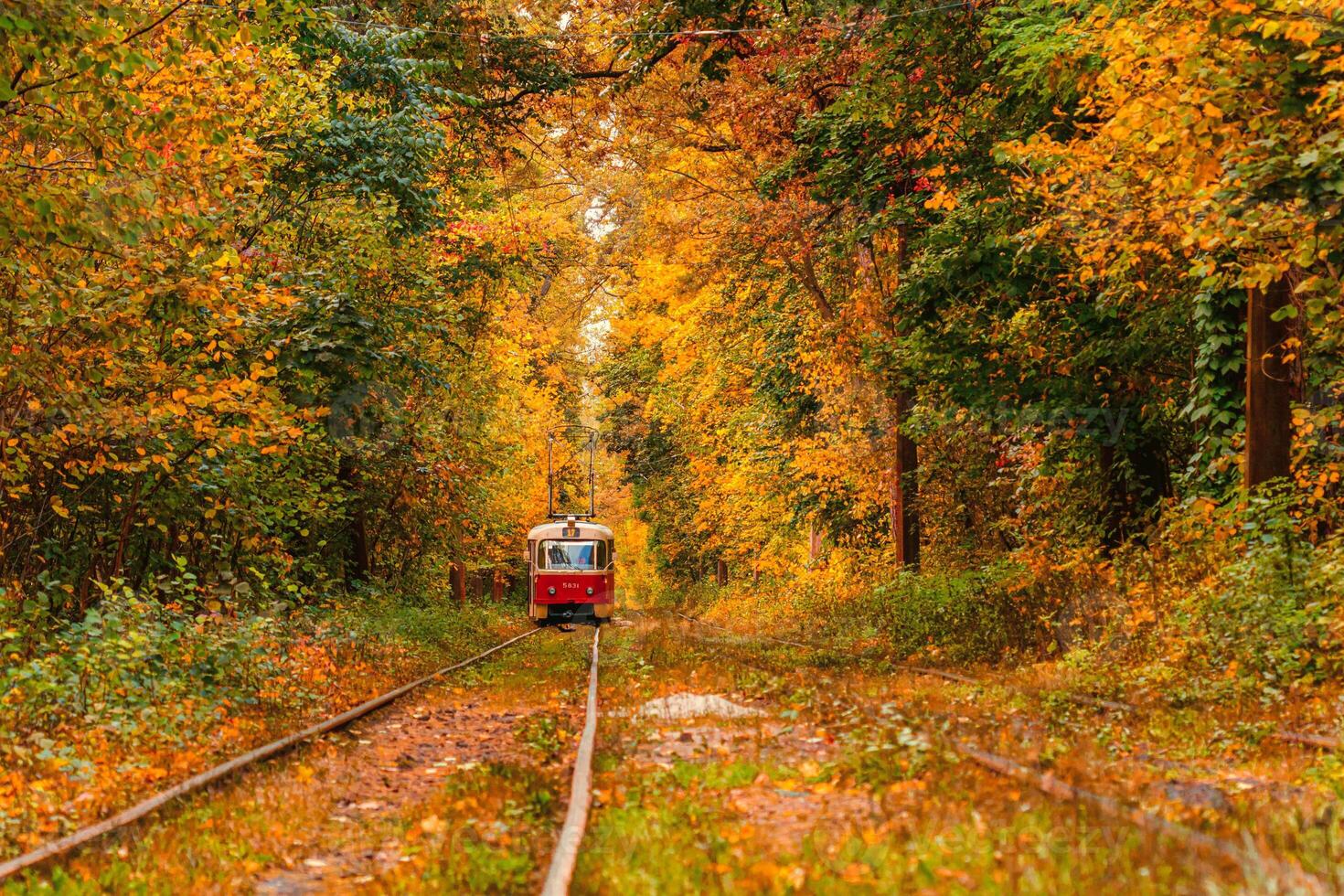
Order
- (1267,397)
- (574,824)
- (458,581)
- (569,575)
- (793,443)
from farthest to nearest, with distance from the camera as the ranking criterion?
1. (458,581)
2. (569,575)
3. (793,443)
4. (1267,397)
5. (574,824)

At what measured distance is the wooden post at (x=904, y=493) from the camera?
21625mm

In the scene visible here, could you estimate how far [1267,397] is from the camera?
11633 mm

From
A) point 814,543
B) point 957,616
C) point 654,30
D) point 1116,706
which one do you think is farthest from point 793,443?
point 1116,706

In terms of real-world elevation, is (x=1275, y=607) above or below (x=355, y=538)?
below

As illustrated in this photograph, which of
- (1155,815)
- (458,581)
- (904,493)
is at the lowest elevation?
(458,581)

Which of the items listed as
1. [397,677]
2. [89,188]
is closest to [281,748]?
[89,188]

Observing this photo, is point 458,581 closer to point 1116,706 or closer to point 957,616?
point 957,616

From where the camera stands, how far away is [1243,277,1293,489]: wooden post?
11.6 meters

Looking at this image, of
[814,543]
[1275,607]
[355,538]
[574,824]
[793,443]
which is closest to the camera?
[574,824]

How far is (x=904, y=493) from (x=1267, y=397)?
10366 mm

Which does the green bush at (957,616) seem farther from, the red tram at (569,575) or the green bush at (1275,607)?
the red tram at (569,575)

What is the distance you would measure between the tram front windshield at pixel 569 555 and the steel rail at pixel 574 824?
21403 millimetres

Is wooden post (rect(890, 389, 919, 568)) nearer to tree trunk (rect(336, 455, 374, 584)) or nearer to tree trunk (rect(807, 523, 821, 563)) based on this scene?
tree trunk (rect(807, 523, 821, 563))

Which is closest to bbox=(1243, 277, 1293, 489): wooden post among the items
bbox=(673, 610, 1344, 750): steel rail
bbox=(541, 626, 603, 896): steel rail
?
bbox=(673, 610, 1344, 750): steel rail
